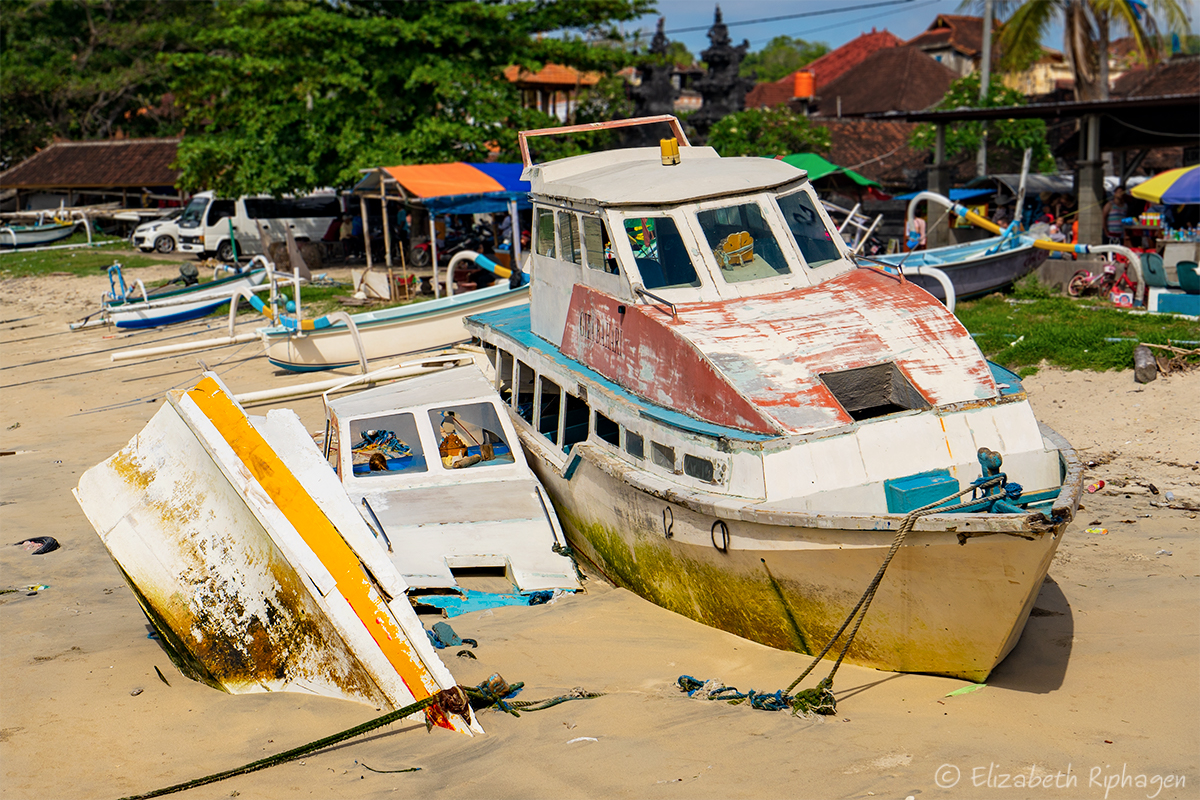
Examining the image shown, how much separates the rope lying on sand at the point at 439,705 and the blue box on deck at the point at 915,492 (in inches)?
83.4

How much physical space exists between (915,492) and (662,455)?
172cm

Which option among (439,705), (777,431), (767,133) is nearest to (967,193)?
(767,133)

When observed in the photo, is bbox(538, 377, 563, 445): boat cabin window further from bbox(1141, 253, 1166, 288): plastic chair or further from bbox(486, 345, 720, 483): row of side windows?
bbox(1141, 253, 1166, 288): plastic chair

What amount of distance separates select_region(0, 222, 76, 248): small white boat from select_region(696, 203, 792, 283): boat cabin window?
33672 mm

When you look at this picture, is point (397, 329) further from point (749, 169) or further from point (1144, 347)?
point (1144, 347)

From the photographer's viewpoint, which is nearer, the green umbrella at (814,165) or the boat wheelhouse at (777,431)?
the boat wheelhouse at (777,431)

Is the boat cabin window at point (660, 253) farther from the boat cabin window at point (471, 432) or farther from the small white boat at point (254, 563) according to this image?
the small white boat at point (254, 563)

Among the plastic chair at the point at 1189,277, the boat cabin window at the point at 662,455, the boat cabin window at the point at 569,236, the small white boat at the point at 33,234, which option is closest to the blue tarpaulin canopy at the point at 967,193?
the plastic chair at the point at 1189,277

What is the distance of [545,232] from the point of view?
9.12 m

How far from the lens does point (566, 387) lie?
27.0ft

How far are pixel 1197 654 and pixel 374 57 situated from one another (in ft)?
71.2

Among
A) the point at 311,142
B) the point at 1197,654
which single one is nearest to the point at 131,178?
the point at 311,142

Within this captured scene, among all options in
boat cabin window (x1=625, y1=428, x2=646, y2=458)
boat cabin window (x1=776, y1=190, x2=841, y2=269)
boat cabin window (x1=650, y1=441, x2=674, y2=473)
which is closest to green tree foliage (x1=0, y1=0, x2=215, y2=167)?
boat cabin window (x1=776, y1=190, x2=841, y2=269)

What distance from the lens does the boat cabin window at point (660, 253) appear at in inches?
298
